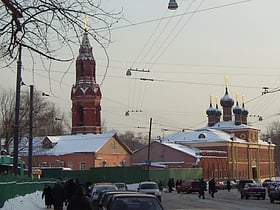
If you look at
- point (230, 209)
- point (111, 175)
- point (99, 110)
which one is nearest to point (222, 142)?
point (99, 110)

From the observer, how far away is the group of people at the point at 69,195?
45.4 feet

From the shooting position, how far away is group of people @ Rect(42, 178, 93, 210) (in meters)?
13.8

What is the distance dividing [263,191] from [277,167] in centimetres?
11254

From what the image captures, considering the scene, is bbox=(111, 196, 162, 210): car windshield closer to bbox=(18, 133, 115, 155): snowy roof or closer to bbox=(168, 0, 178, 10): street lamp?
bbox=(168, 0, 178, 10): street lamp

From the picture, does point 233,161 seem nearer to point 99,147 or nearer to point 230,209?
point 99,147

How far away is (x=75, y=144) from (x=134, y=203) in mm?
79670

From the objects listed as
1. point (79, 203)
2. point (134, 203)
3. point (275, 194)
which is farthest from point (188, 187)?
point (79, 203)

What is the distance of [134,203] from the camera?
14430 millimetres

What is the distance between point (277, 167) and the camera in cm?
16088

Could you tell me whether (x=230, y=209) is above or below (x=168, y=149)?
below

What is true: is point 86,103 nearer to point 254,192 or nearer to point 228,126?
point 254,192

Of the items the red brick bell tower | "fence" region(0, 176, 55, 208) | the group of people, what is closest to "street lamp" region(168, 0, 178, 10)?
the group of people

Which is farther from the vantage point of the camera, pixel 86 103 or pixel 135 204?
pixel 86 103

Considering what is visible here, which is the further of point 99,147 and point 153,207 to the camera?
point 99,147
